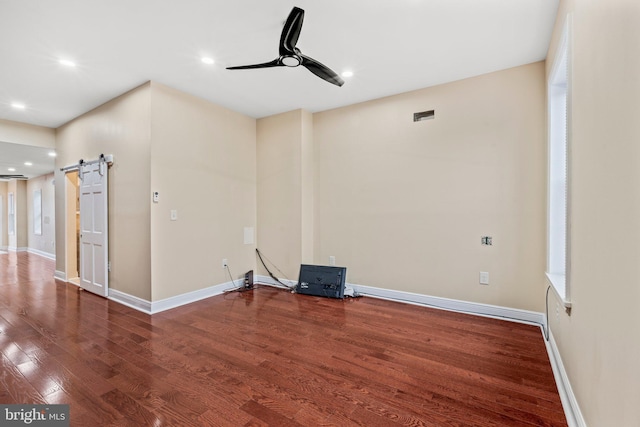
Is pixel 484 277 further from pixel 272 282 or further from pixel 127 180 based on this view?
pixel 127 180

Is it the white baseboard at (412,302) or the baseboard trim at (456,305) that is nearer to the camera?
the white baseboard at (412,302)

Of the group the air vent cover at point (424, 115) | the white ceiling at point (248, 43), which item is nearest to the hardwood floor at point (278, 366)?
the air vent cover at point (424, 115)

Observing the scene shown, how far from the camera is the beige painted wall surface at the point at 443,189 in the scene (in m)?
3.14

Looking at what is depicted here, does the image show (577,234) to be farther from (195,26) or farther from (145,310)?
(145,310)

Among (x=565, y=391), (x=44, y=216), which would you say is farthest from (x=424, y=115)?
(x=44, y=216)

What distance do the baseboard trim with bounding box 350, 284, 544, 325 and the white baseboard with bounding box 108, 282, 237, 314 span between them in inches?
79.7

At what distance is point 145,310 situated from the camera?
354 centimetres

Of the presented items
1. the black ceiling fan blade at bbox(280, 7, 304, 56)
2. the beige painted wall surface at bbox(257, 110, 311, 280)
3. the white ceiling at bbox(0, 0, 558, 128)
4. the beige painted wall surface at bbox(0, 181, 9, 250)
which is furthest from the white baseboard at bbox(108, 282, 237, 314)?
the beige painted wall surface at bbox(0, 181, 9, 250)

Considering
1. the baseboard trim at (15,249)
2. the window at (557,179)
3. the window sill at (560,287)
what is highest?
the window at (557,179)

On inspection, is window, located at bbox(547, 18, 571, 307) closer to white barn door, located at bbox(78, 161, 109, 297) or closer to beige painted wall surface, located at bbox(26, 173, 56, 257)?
white barn door, located at bbox(78, 161, 109, 297)

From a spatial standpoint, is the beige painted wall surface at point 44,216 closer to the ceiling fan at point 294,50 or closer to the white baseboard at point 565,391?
the ceiling fan at point 294,50

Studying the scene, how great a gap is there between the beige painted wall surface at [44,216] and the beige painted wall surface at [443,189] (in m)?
7.85

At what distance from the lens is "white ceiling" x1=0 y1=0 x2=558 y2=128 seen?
7.42ft

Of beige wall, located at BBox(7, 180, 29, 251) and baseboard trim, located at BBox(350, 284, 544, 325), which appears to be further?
beige wall, located at BBox(7, 180, 29, 251)
